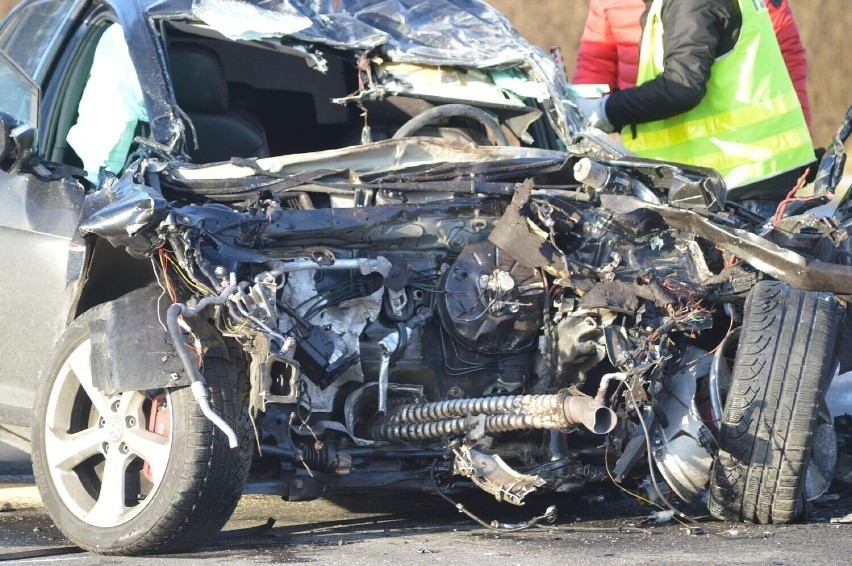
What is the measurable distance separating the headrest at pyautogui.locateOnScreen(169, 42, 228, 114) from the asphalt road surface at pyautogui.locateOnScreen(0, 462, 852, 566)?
1845mm

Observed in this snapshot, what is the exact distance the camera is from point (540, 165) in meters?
5.59

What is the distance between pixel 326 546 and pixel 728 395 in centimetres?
156

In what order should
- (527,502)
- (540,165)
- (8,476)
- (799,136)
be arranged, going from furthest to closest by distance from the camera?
(8,476) → (799,136) → (527,502) → (540,165)

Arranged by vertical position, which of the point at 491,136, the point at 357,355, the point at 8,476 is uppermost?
the point at 491,136

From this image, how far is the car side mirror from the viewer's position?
17.6 ft

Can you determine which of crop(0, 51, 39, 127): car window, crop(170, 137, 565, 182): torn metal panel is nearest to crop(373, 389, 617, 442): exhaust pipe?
crop(170, 137, 565, 182): torn metal panel

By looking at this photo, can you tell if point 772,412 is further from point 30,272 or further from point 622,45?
point 622,45

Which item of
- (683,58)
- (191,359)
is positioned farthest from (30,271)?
(683,58)

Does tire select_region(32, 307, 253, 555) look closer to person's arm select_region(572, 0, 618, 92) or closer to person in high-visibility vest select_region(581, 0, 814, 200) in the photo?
person in high-visibility vest select_region(581, 0, 814, 200)

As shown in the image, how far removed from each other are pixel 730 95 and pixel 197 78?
271 centimetres

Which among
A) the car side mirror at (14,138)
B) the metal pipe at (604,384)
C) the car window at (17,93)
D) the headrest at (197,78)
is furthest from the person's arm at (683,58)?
the car side mirror at (14,138)

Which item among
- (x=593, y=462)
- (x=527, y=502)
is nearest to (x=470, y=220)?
(x=593, y=462)

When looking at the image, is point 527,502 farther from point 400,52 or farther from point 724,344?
point 400,52

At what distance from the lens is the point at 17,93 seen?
6355mm
